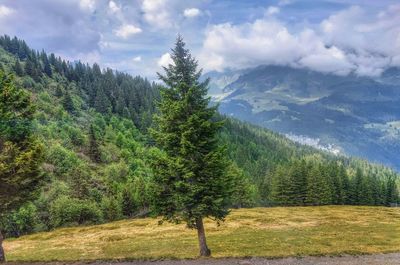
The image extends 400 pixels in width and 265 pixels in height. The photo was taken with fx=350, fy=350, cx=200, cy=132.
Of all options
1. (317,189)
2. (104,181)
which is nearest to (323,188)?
(317,189)

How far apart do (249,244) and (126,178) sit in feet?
286

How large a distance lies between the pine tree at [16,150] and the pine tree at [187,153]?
10.6 metres

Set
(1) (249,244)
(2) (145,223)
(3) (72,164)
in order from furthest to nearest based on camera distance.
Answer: (3) (72,164)
(2) (145,223)
(1) (249,244)

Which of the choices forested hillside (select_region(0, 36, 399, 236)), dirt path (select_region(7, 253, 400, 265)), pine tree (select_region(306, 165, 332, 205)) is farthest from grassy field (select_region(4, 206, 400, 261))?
pine tree (select_region(306, 165, 332, 205))

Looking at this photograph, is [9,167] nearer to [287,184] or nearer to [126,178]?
[126,178]

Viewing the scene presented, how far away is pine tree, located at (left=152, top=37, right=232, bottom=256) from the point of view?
29750 millimetres

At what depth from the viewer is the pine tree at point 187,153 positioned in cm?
2975

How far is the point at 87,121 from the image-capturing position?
545 feet

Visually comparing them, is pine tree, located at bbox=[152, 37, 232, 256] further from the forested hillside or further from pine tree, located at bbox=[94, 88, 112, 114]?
pine tree, located at bbox=[94, 88, 112, 114]

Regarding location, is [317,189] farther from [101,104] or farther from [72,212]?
[101,104]

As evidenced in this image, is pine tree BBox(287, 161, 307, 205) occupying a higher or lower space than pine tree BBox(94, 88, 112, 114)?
lower

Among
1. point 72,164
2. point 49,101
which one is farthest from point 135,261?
point 49,101

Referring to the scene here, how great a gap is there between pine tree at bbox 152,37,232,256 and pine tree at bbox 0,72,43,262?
10.6 meters

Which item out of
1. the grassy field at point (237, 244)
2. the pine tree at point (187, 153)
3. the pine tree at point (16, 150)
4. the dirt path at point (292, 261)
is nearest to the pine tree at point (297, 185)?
the grassy field at point (237, 244)
